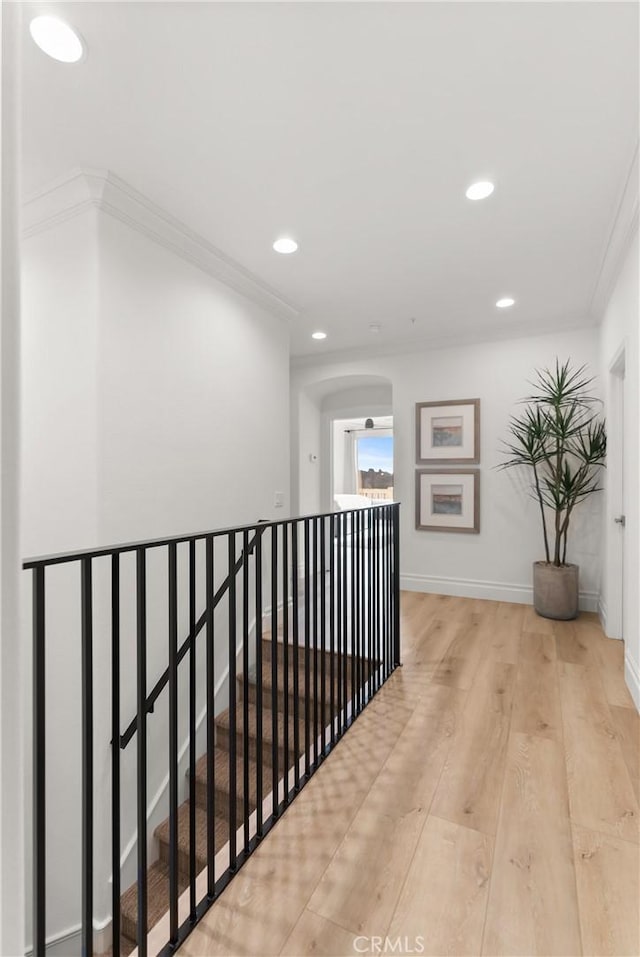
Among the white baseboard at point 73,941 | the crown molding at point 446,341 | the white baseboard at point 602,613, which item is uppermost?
the crown molding at point 446,341

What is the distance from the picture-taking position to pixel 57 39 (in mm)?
1494

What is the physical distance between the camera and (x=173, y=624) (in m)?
1.12

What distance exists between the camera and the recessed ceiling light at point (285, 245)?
2.77 m

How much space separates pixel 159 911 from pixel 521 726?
2109 millimetres

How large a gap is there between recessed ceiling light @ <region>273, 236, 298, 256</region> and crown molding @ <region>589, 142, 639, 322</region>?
1.79 metres

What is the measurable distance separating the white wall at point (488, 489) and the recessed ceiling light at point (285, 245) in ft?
7.52

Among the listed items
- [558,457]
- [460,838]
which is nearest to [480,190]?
[558,457]

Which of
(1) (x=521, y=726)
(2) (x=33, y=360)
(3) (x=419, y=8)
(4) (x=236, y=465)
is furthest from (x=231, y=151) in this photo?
(1) (x=521, y=726)

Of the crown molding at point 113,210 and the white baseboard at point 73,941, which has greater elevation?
the crown molding at point 113,210

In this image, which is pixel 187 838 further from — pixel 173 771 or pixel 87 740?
pixel 87 740

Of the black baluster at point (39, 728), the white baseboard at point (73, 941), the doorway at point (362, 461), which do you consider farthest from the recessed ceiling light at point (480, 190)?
the doorway at point (362, 461)

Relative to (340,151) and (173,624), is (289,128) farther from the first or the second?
(173,624)

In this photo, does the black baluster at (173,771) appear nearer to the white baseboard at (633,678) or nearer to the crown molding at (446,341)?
Answer: the white baseboard at (633,678)

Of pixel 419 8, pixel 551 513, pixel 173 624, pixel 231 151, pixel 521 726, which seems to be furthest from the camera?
pixel 551 513
